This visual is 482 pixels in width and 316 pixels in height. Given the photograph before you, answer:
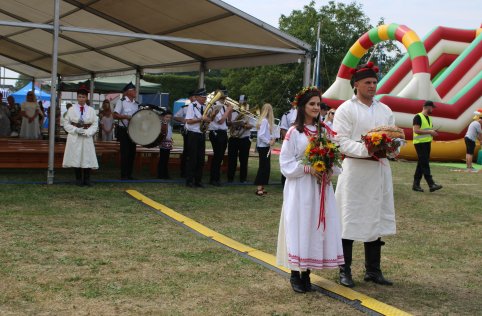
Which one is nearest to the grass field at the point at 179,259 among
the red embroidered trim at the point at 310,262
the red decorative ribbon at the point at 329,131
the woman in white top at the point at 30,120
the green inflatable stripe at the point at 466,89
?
the red embroidered trim at the point at 310,262

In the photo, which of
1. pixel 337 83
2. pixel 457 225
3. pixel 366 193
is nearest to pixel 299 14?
pixel 337 83

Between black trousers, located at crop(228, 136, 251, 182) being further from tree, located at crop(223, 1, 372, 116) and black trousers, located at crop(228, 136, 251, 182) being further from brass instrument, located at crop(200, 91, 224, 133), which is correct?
tree, located at crop(223, 1, 372, 116)

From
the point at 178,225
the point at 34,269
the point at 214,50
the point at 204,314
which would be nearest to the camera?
the point at 204,314

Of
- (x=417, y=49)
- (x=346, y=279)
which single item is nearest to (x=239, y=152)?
(x=346, y=279)

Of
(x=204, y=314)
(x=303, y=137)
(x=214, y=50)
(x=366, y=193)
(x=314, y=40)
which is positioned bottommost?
(x=204, y=314)

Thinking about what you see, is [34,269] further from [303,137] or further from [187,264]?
[303,137]

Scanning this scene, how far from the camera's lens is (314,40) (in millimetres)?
47000

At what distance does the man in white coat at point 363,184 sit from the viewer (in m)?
5.04

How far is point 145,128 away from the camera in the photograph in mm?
11375

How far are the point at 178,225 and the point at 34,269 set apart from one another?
2.53m

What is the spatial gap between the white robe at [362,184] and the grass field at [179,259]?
55 cm

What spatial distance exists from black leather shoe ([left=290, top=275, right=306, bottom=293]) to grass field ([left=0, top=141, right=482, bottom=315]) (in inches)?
3.9

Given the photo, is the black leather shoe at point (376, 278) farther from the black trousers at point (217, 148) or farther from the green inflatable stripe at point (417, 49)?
the green inflatable stripe at point (417, 49)

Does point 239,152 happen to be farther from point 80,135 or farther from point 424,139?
point 424,139
